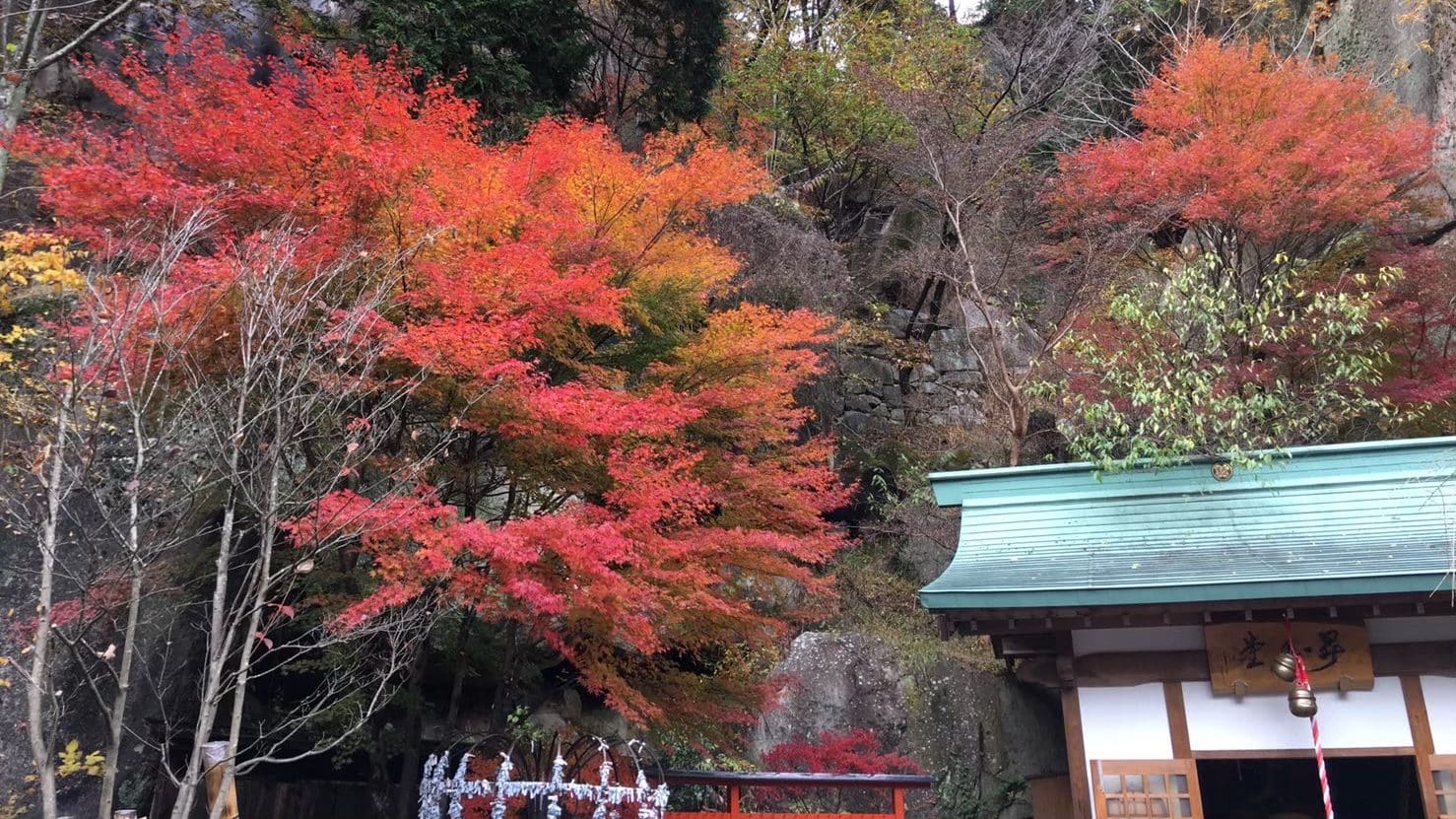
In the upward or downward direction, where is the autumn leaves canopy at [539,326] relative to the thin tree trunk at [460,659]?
upward

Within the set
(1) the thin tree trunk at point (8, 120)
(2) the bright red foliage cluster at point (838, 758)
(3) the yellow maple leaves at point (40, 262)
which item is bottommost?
(2) the bright red foliage cluster at point (838, 758)

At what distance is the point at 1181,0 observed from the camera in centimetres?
1966

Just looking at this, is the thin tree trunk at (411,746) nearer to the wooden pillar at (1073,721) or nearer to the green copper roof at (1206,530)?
the green copper roof at (1206,530)

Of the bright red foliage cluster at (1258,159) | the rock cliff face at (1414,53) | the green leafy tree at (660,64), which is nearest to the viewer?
the bright red foliage cluster at (1258,159)

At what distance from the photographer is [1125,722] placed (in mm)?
7418

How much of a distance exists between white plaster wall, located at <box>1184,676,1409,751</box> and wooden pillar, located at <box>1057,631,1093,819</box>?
854 millimetres

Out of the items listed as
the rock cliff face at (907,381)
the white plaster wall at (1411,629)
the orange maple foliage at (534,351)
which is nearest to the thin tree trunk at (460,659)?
the orange maple foliage at (534,351)

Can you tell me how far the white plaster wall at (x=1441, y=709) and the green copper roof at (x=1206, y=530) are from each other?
1076mm

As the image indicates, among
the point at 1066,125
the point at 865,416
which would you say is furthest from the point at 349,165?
the point at 1066,125

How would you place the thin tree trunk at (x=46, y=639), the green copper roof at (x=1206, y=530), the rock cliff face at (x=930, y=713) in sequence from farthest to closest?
1. the rock cliff face at (x=930, y=713)
2. the green copper roof at (x=1206, y=530)
3. the thin tree trunk at (x=46, y=639)

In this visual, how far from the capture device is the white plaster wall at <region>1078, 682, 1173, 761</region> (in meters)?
7.31

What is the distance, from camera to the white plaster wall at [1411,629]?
7.06m

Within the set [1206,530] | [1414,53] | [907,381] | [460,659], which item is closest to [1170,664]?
[1206,530]

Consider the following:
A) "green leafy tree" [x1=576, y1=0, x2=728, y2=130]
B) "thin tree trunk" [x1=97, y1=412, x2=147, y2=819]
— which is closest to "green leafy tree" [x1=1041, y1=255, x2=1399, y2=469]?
"thin tree trunk" [x1=97, y1=412, x2=147, y2=819]
